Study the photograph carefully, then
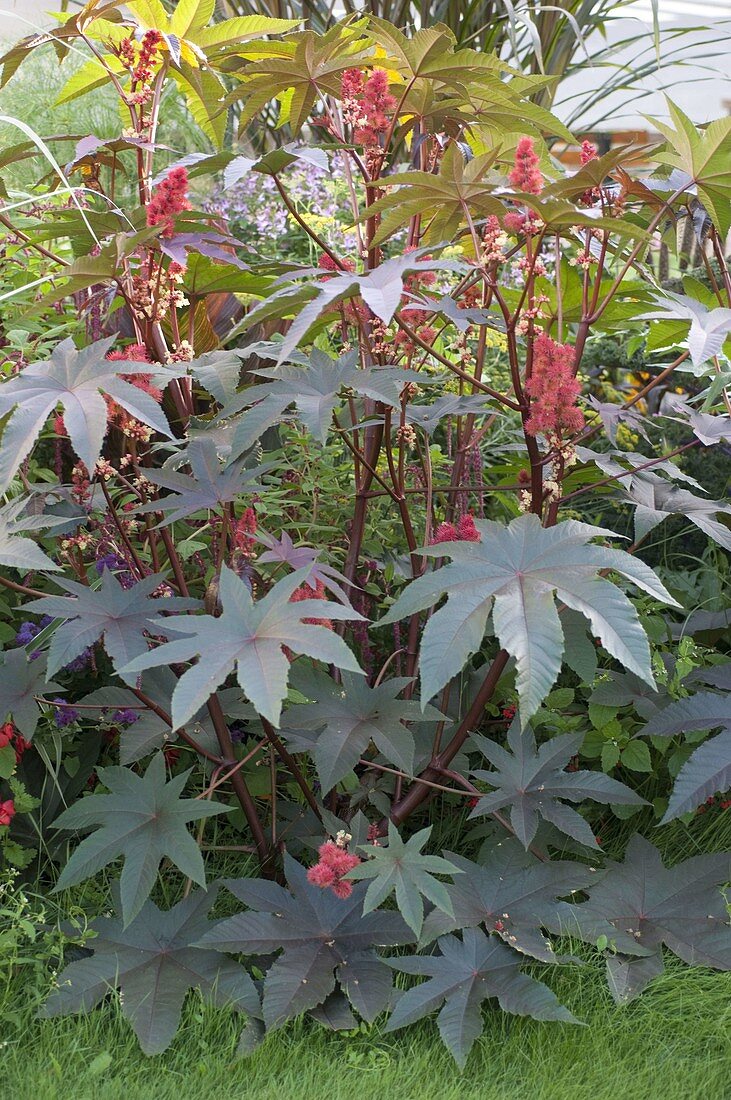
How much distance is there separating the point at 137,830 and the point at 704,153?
1208 mm

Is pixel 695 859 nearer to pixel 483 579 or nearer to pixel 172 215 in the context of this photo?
pixel 483 579

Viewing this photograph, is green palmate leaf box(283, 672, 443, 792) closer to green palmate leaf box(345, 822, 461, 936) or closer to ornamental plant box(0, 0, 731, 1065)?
ornamental plant box(0, 0, 731, 1065)

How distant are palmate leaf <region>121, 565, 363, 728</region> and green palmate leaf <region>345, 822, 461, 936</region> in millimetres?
331

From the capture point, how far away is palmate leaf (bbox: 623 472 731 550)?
158 centimetres

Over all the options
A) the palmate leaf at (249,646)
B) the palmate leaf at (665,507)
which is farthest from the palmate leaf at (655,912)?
the palmate leaf at (249,646)

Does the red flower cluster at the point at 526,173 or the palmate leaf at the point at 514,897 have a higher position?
the red flower cluster at the point at 526,173

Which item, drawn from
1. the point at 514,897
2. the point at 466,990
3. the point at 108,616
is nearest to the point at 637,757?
the point at 514,897

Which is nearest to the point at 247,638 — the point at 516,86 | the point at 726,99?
the point at 516,86

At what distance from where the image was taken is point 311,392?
1.39 m

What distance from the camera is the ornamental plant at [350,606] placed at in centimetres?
126

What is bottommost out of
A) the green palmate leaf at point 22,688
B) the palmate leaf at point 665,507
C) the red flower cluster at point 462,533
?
the green palmate leaf at point 22,688

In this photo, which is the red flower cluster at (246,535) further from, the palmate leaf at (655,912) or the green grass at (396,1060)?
the palmate leaf at (655,912)

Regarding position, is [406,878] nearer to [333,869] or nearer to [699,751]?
[333,869]

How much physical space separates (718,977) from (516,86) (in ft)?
4.52
